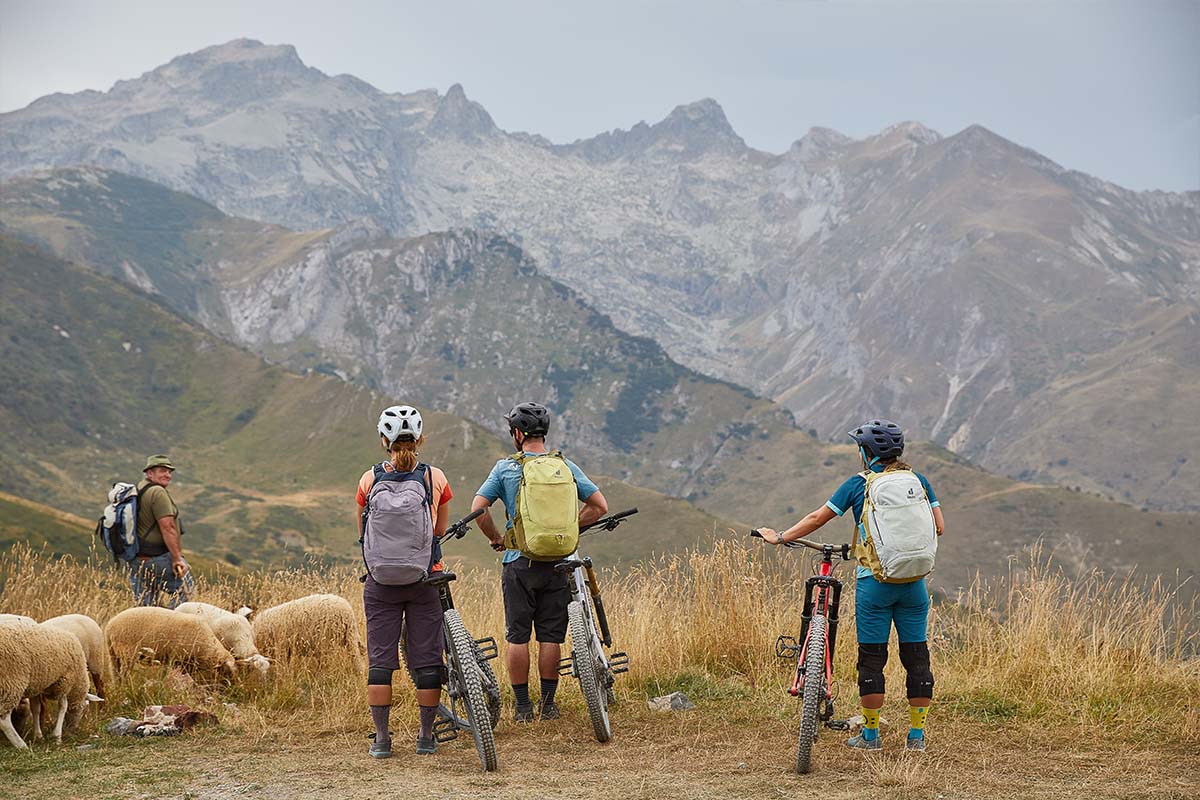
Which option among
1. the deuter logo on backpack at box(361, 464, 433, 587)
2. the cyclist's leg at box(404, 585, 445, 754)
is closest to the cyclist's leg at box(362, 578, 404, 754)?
the cyclist's leg at box(404, 585, 445, 754)

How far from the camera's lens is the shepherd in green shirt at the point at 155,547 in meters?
12.3

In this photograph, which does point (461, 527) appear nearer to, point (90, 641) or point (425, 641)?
point (425, 641)

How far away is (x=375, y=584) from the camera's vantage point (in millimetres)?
7824

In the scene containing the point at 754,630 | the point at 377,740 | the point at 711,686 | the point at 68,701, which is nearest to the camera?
the point at 377,740

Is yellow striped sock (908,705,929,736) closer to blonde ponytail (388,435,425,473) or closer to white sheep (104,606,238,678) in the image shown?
blonde ponytail (388,435,425,473)

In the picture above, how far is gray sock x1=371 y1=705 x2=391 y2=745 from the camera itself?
7.94 meters

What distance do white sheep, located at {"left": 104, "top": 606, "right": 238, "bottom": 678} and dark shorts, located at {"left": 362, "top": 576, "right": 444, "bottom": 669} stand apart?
363cm

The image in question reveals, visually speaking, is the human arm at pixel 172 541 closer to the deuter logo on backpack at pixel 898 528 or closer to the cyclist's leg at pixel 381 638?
the cyclist's leg at pixel 381 638

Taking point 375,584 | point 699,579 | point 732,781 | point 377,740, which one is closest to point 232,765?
point 377,740

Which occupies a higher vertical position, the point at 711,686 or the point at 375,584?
the point at 375,584

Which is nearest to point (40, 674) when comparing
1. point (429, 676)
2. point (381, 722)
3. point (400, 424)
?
point (381, 722)

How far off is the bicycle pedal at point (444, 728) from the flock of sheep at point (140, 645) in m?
3.03

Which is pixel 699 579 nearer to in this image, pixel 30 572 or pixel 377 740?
pixel 377 740

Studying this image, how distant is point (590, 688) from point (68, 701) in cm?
451
